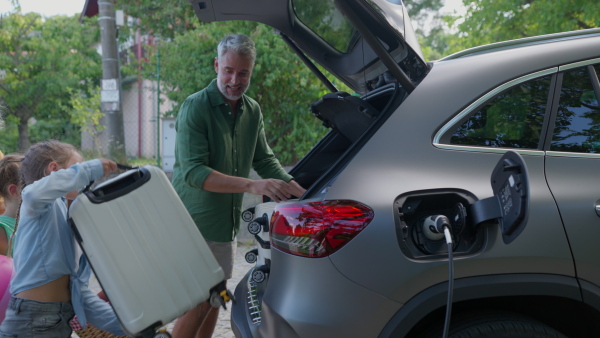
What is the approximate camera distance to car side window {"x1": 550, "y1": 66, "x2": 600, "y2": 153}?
95.7 inches

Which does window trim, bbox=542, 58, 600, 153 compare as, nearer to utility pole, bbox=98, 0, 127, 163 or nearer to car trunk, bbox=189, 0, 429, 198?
car trunk, bbox=189, 0, 429, 198

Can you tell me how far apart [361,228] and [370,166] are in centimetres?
24

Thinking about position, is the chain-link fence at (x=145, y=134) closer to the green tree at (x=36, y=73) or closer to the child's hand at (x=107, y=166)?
the green tree at (x=36, y=73)

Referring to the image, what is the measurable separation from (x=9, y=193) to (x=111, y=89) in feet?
21.7

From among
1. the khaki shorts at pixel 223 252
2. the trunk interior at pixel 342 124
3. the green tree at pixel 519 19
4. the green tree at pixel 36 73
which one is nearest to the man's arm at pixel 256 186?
the trunk interior at pixel 342 124

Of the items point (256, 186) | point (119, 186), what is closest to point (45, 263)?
point (119, 186)

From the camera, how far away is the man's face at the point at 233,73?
Answer: 348 centimetres

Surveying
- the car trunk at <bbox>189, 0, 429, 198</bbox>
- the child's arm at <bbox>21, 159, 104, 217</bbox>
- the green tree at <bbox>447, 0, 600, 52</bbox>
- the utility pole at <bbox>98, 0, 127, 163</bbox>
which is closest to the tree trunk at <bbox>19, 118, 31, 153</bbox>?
the utility pole at <bbox>98, 0, 127, 163</bbox>

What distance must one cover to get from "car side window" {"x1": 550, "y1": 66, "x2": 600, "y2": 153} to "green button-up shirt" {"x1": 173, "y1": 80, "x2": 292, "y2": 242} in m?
1.50

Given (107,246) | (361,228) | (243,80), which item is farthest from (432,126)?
(243,80)

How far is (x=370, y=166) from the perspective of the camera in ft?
7.55

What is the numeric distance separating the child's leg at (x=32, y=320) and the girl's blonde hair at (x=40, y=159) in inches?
21.3

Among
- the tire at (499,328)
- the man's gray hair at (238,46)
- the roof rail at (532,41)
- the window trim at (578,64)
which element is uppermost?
the roof rail at (532,41)

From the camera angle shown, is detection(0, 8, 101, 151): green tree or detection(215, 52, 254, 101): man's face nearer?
detection(215, 52, 254, 101): man's face
